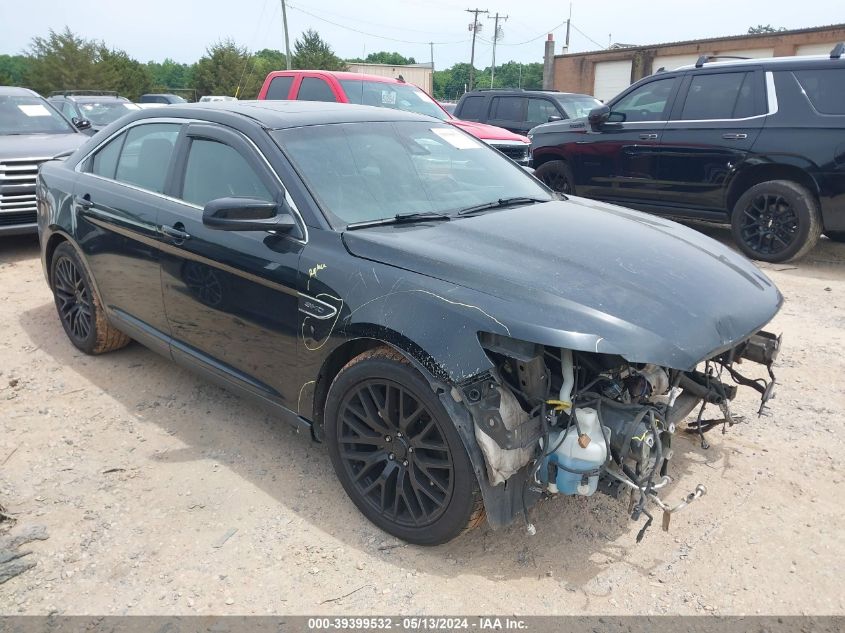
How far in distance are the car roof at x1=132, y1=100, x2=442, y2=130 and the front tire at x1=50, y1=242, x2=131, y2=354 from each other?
126 centimetres

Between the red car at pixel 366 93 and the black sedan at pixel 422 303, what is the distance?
224 inches

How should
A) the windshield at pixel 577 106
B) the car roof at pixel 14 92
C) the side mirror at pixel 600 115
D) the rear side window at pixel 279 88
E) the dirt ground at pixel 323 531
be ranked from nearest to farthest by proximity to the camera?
the dirt ground at pixel 323 531 → the side mirror at pixel 600 115 → the car roof at pixel 14 92 → the rear side window at pixel 279 88 → the windshield at pixel 577 106

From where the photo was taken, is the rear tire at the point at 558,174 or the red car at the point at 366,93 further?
the red car at the point at 366,93

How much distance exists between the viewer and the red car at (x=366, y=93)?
376 inches

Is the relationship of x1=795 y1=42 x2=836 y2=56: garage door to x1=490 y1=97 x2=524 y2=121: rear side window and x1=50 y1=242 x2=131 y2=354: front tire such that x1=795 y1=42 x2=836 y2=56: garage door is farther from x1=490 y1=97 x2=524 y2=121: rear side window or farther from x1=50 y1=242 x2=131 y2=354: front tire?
x1=50 y1=242 x2=131 y2=354: front tire

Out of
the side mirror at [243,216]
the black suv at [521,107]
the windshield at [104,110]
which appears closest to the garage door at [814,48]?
the black suv at [521,107]

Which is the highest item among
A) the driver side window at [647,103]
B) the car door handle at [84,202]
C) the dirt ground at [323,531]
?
the driver side window at [647,103]

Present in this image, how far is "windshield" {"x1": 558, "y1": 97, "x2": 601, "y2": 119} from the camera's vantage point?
11852 millimetres

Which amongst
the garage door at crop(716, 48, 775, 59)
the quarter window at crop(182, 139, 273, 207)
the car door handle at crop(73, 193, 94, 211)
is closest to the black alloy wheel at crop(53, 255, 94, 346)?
the car door handle at crop(73, 193, 94, 211)

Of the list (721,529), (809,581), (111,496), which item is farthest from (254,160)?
(809,581)

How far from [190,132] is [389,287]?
1.79 metres

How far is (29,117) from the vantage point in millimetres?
8727

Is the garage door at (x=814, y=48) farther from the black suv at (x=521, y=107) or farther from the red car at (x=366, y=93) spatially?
the red car at (x=366, y=93)

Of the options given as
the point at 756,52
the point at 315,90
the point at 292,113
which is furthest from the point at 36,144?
the point at 756,52
